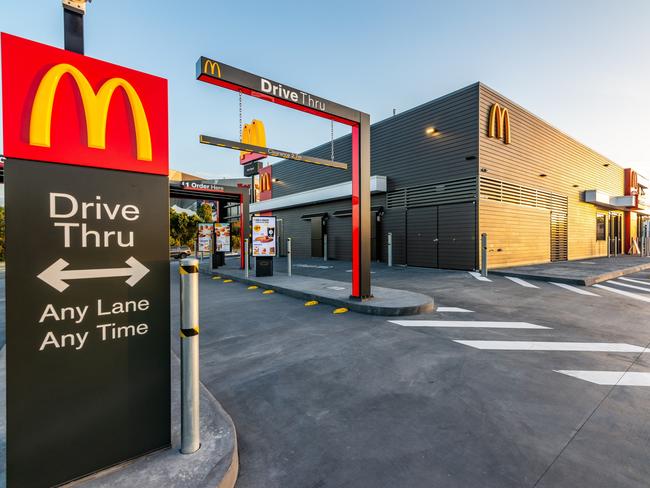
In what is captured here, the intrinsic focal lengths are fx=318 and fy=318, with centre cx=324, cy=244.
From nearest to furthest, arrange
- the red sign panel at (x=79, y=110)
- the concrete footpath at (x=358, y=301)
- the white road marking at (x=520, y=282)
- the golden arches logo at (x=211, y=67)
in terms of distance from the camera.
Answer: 1. the red sign panel at (x=79, y=110)
2. the golden arches logo at (x=211, y=67)
3. the concrete footpath at (x=358, y=301)
4. the white road marking at (x=520, y=282)

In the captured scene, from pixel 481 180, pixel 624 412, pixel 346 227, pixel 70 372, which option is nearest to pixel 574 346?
pixel 624 412

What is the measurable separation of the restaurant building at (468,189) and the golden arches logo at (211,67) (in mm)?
10101

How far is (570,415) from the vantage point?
2.39 m

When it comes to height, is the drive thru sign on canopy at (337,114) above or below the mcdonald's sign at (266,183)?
below

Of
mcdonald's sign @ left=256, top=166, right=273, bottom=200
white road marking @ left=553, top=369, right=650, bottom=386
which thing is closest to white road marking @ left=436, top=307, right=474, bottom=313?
white road marking @ left=553, top=369, right=650, bottom=386

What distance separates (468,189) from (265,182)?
16642mm

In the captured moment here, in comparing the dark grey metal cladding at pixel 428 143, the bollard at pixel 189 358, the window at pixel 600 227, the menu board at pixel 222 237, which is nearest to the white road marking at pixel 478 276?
the dark grey metal cladding at pixel 428 143

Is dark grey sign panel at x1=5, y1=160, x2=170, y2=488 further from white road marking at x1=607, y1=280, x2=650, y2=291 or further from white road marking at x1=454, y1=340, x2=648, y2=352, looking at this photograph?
white road marking at x1=607, y1=280, x2=650, y2=291

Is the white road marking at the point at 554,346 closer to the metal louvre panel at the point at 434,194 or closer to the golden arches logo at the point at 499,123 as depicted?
the metal louvre panel at the point at 434,194

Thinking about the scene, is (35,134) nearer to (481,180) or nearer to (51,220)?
(51,220)

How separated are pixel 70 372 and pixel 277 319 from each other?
3.85 meters

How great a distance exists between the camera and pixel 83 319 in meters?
1.63

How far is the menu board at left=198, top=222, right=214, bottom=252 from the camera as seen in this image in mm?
13633

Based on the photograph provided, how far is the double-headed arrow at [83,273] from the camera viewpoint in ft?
5.07
